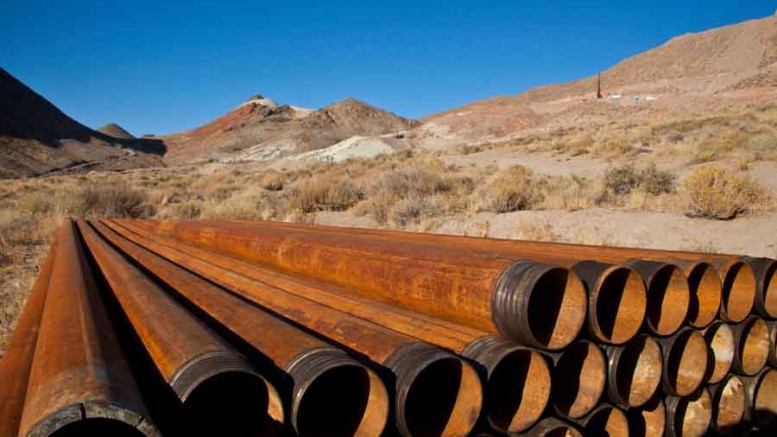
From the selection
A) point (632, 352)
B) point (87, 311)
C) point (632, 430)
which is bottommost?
point (632, 430)

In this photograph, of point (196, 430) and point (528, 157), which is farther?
point (528, 157)

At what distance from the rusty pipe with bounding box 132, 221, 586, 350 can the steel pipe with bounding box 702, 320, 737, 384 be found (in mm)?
1059

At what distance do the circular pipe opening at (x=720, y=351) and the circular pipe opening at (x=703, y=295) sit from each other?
0.18 meters

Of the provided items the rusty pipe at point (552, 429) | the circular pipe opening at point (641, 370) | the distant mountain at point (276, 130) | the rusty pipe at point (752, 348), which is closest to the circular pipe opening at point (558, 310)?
the rusty pipe at point (552, 429)

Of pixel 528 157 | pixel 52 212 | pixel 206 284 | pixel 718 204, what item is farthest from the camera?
pixel 528 157

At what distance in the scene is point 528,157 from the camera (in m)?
25.5

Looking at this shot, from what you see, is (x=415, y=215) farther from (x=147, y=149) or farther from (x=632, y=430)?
(x=147, y=149)

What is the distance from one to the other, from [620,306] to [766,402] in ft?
4.94

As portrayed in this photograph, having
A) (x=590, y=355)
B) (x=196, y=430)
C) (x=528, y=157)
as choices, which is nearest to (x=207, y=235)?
(x=196, y=430)

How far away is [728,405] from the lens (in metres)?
2.93

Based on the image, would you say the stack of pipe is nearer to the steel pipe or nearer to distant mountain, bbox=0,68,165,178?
the steel pipe

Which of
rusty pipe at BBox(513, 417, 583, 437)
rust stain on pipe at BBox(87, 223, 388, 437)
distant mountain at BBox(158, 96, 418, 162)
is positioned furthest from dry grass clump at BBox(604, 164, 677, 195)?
distant mountain at BBox(158, 96, 418, 162)

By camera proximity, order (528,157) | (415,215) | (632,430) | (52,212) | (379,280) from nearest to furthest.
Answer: (632,430), (379,280), (415,215), (52,212), (528,157)

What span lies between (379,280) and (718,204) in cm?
817
